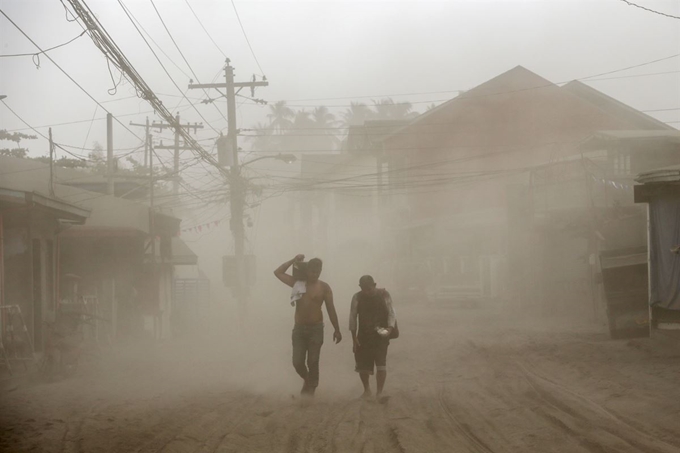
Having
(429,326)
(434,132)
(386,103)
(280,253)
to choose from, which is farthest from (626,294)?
(386,103)

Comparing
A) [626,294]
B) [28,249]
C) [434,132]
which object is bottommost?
[626,294]

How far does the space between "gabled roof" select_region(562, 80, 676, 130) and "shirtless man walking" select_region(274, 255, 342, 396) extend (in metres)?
33.4

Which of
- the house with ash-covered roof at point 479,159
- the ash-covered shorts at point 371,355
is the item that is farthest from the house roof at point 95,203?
the ash-covered shorts at point 371,355

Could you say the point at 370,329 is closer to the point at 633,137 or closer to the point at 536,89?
the point at 633,137

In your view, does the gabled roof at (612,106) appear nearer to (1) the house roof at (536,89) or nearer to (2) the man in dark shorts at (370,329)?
(1) the house roof at (536,89)

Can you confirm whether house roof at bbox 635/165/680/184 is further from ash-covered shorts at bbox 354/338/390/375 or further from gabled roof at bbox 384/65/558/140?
gabled roof at bbox 384/65/558/140

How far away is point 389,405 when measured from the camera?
10141 mm

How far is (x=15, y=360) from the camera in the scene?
14.6 metres

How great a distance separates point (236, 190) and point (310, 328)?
60.5 feet

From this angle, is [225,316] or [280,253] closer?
[225,316]

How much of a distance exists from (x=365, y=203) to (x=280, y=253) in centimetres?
2437

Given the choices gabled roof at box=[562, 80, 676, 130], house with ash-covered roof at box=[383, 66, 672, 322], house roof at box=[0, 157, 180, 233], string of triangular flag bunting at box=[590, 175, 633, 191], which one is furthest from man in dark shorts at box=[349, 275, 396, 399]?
gabled roof at box=[562, 80, 676, 130]

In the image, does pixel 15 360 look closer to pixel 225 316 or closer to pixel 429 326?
pixel 429 326

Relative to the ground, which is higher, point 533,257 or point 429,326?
point 533,257
